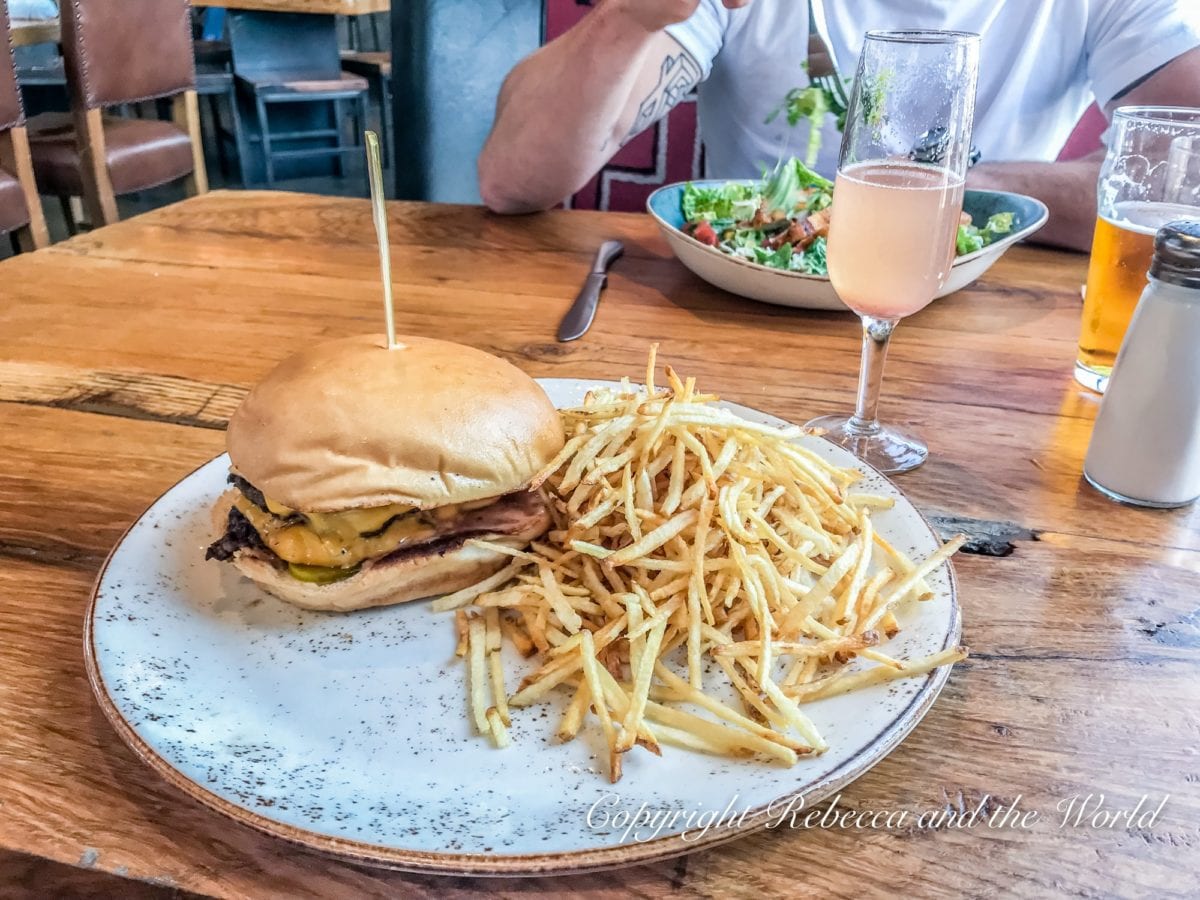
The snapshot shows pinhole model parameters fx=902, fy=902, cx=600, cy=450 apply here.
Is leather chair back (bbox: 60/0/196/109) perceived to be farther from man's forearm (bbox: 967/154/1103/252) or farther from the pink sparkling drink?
the pink sparkling drink

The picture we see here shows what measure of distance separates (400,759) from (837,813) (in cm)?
41

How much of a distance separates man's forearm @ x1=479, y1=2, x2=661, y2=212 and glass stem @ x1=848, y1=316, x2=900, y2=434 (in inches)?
51.0

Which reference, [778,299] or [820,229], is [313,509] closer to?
[778,299]

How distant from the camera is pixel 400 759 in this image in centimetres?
88

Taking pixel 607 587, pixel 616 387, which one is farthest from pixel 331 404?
pixel 616 387

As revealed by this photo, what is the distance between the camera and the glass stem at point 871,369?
1450 mm

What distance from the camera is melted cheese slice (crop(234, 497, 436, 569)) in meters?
1.11

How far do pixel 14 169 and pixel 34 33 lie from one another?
1.25 m

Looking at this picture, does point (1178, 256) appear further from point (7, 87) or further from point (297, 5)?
point (297, 5)

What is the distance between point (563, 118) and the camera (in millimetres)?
2539

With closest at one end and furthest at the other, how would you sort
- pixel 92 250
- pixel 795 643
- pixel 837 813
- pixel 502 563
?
pixel 837 813 → pixel 795 643 → pixel 502 563 → pixel 92 250

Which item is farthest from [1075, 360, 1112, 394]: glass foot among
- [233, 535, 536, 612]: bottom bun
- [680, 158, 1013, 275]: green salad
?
[233, 535, 536, 612]: bottom bun

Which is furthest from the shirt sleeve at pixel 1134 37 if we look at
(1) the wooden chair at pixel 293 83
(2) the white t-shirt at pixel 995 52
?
(1) the wooden chair at pixel 293 83

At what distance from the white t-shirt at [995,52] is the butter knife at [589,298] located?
0.89 meters
